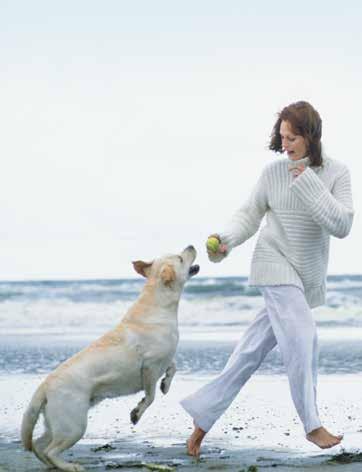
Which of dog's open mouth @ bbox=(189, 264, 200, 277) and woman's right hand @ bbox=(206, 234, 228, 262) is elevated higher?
woman's right hand @ bbox=(206, 234, 228, 262)

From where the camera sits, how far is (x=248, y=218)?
19.7ft

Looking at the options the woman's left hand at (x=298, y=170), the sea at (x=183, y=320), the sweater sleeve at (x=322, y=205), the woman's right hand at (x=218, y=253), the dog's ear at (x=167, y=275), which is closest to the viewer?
the sweater sleeve at (x=322, y=205)

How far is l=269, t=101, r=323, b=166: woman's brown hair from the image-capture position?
560cm

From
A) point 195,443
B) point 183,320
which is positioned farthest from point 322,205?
point 183,320

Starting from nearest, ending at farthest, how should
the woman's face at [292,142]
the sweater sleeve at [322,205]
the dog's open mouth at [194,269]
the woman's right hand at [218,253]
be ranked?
the sweater sleeve at [322,205], the woman's face at [292,142], the woman's right hand at [218,253], the dog's open mouth at [194,269]

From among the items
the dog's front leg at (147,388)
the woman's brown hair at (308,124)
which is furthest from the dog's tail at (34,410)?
the woman's brown hair at (308,124)

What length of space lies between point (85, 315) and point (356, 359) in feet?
44.7

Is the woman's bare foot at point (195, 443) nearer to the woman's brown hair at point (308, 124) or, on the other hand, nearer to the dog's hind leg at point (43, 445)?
the dog's hind leg at point (43, 445)

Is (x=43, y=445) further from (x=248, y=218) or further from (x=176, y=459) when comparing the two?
(x=248, y=218)

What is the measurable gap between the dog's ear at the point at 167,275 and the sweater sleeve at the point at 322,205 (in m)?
0.87

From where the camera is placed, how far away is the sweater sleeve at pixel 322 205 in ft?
17.8

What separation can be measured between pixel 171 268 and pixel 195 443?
1.10 m

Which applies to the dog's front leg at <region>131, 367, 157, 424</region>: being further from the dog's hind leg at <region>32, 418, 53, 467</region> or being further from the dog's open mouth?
the dog's open mouth

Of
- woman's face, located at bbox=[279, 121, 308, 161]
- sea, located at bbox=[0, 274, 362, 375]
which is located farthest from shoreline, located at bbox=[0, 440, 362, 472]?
sea, located at bbox=[0, 274, 362, 375]
